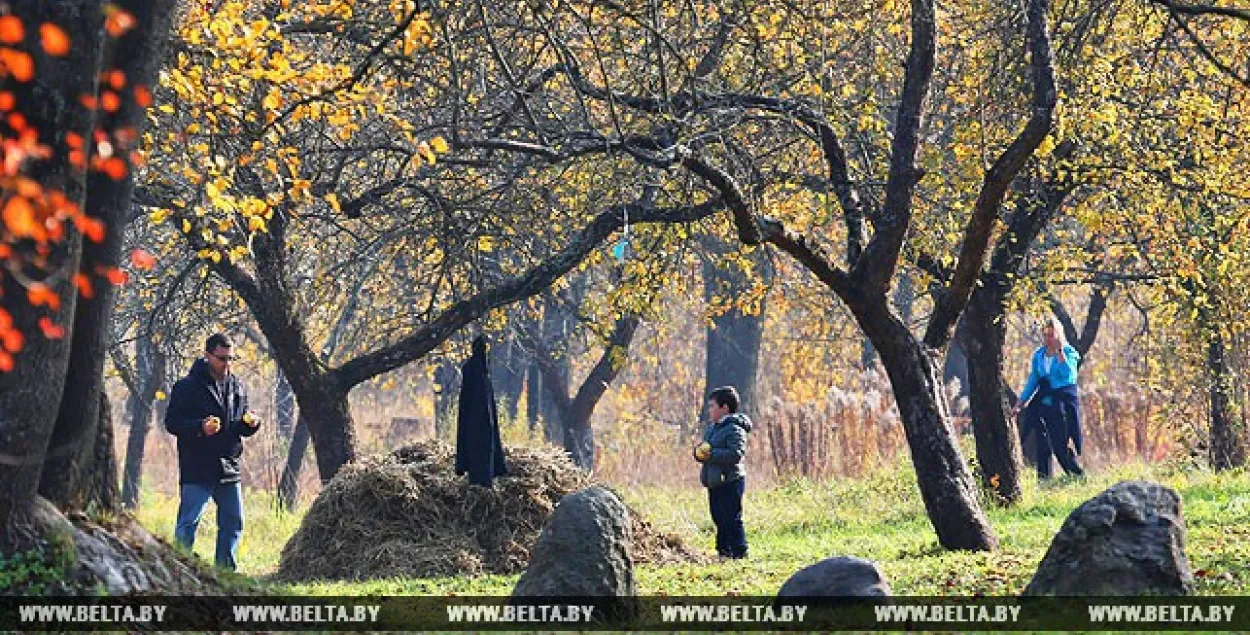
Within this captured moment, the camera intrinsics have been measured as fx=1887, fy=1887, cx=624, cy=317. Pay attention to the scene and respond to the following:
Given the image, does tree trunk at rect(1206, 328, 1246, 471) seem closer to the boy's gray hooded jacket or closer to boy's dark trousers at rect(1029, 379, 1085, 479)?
boy's dark trousers at rect(1029, 379, 1085, 479)

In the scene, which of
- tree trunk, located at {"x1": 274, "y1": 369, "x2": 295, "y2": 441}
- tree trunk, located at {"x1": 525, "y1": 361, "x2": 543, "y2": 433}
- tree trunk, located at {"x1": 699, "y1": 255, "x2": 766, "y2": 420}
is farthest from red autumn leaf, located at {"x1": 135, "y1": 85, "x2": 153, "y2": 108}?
tree trunk, located at {"x1": 525, "y1": 361, "x2": 543, "y2": 433}

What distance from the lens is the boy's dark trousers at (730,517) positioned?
16.4 metres

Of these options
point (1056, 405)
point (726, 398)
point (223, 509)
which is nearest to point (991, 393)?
point (1056, 405)

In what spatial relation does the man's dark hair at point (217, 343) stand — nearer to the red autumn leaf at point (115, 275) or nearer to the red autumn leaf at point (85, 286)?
the red autumn leaf at point (85, 286)

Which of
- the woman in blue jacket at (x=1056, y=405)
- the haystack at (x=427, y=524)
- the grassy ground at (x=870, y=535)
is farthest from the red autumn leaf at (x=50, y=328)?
the woman in blue jacket at (x=1056, y=405)

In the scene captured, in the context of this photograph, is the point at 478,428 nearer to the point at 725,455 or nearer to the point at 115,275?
the point at 725,455

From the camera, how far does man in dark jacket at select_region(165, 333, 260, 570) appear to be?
49.1ft

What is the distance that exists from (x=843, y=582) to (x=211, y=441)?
6.50 m

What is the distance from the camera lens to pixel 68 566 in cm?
954

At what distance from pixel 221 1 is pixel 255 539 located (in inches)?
298

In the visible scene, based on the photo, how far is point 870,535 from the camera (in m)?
18.6

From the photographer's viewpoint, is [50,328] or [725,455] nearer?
[50,328]

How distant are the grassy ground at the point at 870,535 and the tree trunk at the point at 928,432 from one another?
0.31 metres

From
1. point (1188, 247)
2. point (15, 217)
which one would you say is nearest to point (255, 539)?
point (1188, 247)
